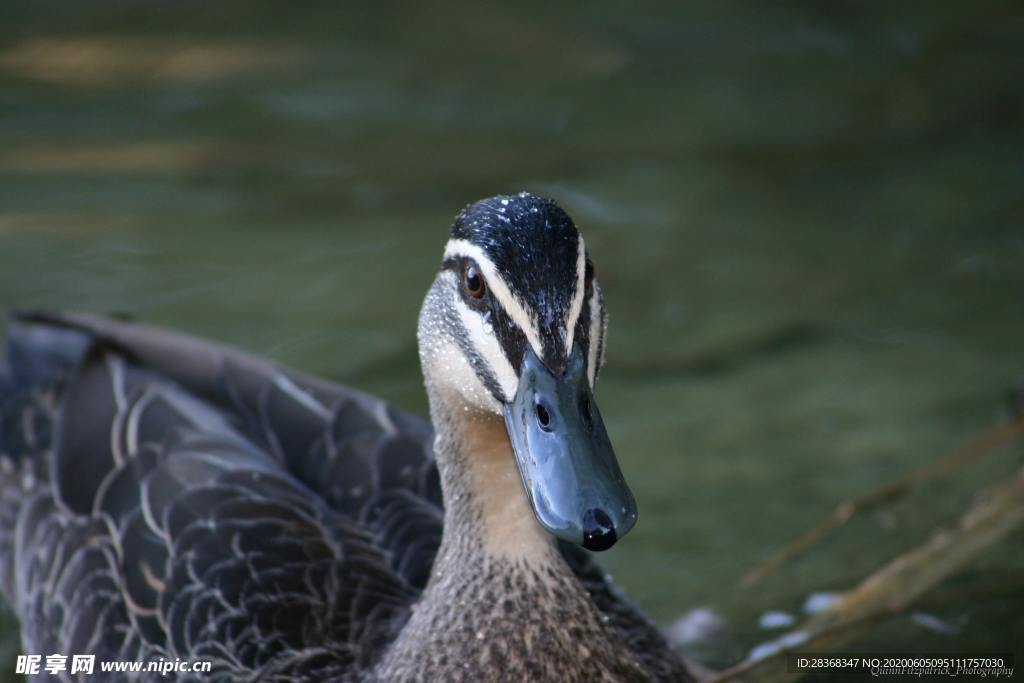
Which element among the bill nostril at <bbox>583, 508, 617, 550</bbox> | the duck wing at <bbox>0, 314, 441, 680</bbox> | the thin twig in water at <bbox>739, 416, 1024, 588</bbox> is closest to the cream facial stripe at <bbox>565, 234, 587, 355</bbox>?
the bill nostril at <bbox>583, 508, 617, 550</bbox>

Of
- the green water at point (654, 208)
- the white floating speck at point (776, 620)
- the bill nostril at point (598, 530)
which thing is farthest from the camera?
the green water at point (654, 208)

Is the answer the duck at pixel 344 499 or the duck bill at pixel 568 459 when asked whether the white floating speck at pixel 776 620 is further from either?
the duck bill at pixel 568 459

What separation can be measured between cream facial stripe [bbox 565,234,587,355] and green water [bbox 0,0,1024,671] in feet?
6.14

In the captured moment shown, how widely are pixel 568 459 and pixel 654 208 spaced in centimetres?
460

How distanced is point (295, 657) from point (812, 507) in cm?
236

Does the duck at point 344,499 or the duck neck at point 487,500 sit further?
the duck neck at point 487,500

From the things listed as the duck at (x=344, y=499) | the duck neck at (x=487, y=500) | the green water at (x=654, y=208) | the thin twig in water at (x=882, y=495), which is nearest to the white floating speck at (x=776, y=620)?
the green water at (x=654, y=208)

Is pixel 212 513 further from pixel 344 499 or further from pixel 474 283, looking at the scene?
pixel 474 283

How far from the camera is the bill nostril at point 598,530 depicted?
119 inches

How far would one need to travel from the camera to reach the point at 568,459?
3104 mm

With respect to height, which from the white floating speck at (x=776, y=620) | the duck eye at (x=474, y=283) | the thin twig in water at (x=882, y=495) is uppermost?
the thin twig in water at (x=882, y=495)

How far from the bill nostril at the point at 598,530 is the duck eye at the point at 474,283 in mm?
599

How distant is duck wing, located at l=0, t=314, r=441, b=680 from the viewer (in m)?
3.92

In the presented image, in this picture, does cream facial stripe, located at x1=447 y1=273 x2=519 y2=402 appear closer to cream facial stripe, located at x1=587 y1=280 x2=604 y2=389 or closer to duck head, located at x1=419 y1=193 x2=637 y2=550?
duck head, located at x1=419 y1=193 x2=637 y2=550
